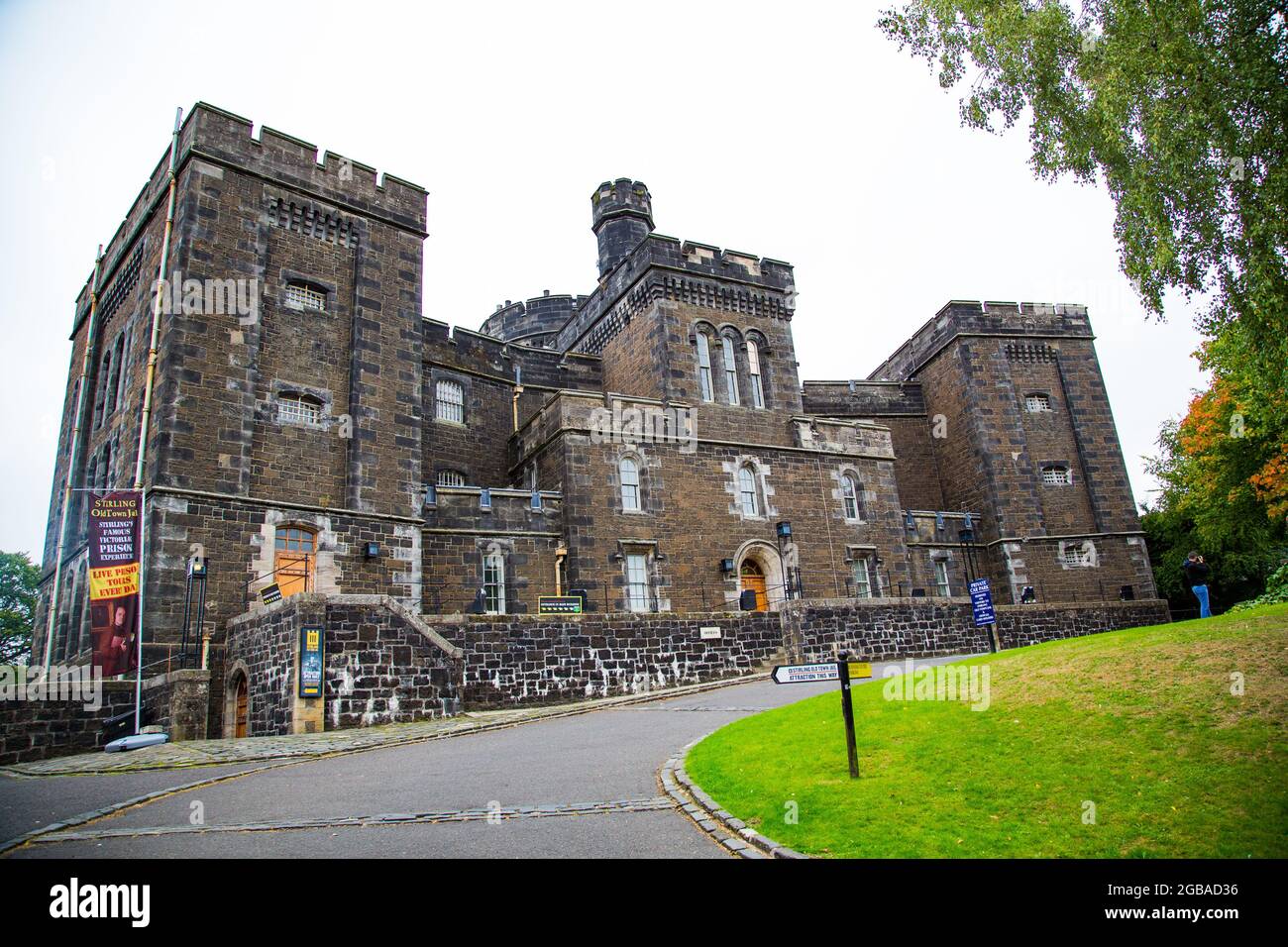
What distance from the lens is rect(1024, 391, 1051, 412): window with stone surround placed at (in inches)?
1347

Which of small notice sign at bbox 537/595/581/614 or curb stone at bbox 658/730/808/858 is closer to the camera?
curb stone at bbox 658/730/808/858

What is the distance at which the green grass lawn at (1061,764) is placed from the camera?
5973mm

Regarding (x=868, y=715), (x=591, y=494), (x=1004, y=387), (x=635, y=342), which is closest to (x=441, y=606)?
(x=591, y=494)

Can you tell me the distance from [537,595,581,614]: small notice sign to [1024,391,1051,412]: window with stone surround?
22.8 m

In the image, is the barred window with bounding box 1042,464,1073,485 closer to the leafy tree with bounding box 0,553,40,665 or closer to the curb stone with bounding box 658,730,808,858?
the curb stone with bounding box 658,730,808,858

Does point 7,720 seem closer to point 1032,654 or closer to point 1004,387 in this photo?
point 1032,654

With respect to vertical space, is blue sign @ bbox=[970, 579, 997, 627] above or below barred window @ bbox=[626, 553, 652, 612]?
below

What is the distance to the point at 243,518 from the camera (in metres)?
19.6

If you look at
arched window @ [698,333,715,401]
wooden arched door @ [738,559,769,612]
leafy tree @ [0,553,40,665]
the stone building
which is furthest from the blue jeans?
leafy tree @ [0,553,40,665]

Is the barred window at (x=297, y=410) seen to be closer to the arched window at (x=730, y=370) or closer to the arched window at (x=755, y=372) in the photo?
the arched window at (x=730, y=370)

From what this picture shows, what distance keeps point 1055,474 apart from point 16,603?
55.1 meters

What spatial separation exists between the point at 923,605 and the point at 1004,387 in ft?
49.0

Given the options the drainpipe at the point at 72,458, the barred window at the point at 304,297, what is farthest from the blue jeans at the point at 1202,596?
the drainpipe at the point at 72,458

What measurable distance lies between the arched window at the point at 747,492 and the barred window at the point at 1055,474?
13552mm
